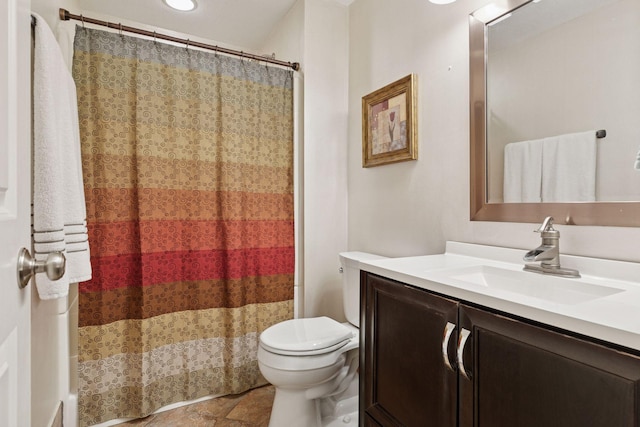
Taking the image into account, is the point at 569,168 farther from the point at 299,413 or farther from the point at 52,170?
the point at 52,170

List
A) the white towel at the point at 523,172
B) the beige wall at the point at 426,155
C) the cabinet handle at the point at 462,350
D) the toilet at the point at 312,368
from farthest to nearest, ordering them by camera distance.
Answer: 1. the toilet at the point at 312,368
2. the beige wall at the point at 426,155
3. the white towel at the point at 523,172
4. the cabinet handle at the point at 462,350

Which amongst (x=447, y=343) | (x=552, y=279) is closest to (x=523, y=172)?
(x=552, y=279)

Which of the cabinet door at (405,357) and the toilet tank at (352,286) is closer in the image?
the cabinet door at (405,357)

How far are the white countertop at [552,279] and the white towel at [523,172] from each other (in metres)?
0.20

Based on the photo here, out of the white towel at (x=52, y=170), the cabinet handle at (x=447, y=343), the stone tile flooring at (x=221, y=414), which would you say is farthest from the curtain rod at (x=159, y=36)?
the stone tile flooring at (x=221, y=414)

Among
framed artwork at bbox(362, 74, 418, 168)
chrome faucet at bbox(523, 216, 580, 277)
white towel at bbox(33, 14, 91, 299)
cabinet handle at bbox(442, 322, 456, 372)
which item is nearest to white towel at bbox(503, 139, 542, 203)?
chrome faucet at bbox(523, 216, 580, 277)

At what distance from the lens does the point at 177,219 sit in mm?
1846

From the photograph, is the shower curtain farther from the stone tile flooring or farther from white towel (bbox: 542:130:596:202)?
white towel (bbox: 542:130:596:202)

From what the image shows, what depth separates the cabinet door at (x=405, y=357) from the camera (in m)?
0.89

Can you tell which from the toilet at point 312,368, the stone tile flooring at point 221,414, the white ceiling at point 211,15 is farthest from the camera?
the white ceiling at point 211,15

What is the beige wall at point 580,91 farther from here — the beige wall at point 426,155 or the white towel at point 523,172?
the beige wall at point 426,155

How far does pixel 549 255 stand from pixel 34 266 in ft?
4.19
